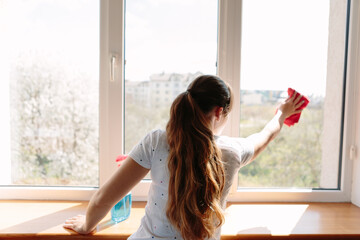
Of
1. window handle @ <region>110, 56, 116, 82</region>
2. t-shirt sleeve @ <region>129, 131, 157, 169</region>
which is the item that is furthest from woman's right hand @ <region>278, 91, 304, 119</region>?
window handle @ <region>110, 56, 116, 82</region>

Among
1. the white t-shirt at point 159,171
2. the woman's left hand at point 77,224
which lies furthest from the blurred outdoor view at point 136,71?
the white t-shirt at point 159,171

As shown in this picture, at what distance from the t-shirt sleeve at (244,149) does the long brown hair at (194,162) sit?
133 millimetres

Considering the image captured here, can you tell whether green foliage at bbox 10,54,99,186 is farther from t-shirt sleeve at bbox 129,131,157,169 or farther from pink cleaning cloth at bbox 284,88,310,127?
pink cleaning cloth at bbox 284,88,310,127

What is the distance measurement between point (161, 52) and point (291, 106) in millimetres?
660

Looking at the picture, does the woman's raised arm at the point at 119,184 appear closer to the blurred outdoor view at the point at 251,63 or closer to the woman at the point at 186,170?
the woman at the point at 186,170

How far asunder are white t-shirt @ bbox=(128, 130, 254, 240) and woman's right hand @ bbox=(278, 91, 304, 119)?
42 cm

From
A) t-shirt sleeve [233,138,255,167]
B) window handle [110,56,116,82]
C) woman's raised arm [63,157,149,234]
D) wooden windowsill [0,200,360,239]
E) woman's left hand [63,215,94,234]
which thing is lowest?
wooden windowsill [0,200,360,239]

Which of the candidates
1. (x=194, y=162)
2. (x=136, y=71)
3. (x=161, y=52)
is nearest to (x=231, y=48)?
(x=161, y=52)

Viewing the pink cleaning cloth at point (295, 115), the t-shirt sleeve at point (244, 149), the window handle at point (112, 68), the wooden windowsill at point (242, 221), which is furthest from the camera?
the window handle at point (112, 68)

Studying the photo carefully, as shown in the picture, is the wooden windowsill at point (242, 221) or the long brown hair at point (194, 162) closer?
the long brown hair at point (194, 162)

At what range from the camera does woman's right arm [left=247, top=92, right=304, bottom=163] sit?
1.17 m

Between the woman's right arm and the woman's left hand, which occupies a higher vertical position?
the woman's right arm

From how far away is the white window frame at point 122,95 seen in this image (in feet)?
4.62

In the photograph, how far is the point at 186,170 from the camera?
0.87 m
